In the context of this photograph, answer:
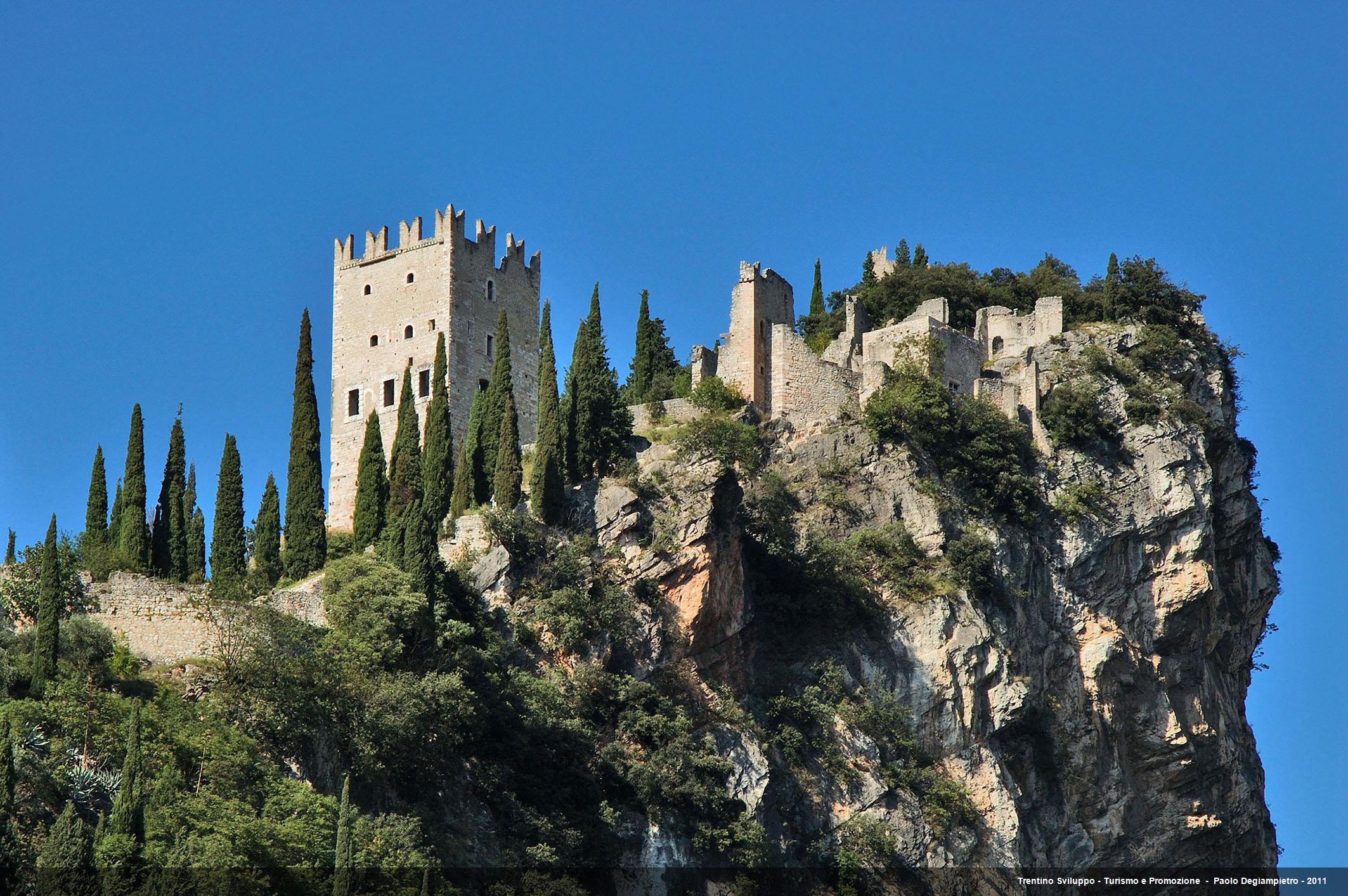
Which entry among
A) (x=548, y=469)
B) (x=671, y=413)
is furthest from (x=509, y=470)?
(x=671, y=413)

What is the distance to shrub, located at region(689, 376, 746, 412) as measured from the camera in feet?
190

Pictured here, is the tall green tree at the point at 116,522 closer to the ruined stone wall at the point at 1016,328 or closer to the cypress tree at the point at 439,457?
the cypress tree at the point at 439,457

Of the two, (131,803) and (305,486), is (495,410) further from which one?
(131,803)

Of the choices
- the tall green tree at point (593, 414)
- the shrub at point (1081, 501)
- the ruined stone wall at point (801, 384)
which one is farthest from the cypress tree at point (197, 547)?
the shrub at point (1081, 501)

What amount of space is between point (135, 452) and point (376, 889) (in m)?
16.3

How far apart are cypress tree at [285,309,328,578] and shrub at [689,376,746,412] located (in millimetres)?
9824

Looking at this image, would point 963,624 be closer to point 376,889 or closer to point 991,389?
point 991,389

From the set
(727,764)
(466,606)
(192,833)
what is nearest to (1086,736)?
(727,764)

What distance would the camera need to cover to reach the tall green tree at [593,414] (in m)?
53.2

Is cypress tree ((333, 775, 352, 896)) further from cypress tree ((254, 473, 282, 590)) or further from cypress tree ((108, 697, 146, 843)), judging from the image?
cypress tree ((254, 473, 282, 590))

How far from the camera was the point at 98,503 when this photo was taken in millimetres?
51844

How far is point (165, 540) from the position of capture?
51750 mm

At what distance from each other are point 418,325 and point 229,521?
15685 millimetres

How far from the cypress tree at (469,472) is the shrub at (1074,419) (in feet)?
53.7
